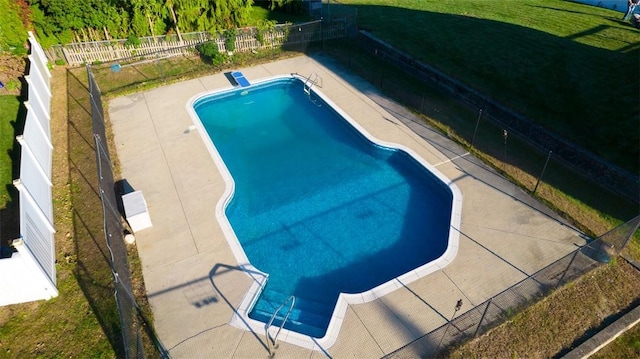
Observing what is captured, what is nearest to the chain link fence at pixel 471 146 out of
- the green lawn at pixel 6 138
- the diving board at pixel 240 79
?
the diving board at pixel 240 79

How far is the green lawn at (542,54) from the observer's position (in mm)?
18766

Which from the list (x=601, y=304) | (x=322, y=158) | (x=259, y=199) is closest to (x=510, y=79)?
(x=322, y=158)

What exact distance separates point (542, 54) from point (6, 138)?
30730mm

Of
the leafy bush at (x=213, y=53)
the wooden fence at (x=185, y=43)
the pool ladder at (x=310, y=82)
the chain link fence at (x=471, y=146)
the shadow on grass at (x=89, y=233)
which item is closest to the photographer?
the chain link fence at (x=471, y=146)

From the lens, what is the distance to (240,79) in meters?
24.1

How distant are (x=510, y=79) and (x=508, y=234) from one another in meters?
12.1

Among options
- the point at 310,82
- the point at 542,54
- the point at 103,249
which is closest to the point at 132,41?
the point at 310,82

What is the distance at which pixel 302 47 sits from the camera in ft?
93.9

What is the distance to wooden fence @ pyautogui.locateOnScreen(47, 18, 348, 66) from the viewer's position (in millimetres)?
25188

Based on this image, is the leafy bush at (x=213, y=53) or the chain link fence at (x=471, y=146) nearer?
the chain link fence at (x=471, y=146)

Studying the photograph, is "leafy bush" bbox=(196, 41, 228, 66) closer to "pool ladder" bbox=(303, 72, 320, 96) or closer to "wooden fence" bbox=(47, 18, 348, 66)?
"wooden fence" bbox=(47, 18, 348, 66)

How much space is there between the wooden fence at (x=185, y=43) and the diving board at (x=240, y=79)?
3.47 meters

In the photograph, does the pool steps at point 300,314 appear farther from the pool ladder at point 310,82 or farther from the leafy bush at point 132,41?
the leafy bush at point 132,41

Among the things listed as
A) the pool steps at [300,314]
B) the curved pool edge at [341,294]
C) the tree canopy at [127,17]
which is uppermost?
the tree canopy at [127,17]
